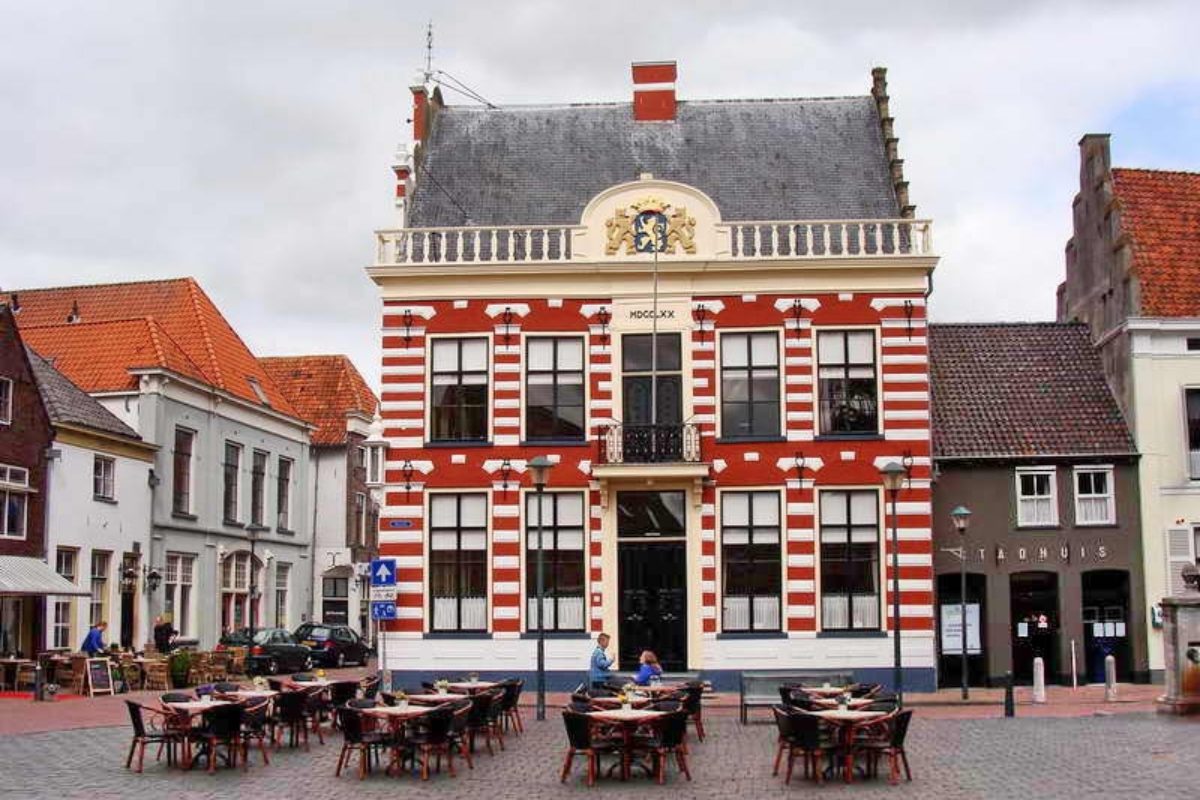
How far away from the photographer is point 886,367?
30.9 m

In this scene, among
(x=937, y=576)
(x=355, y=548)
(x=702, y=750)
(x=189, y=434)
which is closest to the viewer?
(x=702, y=750)

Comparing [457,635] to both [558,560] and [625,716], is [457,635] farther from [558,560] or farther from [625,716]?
[625,716]

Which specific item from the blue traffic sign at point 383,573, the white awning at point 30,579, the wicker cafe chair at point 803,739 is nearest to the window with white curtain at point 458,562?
the blue traffic sign at point 383,573

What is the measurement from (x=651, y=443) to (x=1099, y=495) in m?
11.5

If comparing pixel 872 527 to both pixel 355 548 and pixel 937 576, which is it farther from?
pixel 355 548

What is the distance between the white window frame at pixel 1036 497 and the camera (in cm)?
3450

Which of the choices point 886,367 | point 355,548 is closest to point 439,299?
point 886,367

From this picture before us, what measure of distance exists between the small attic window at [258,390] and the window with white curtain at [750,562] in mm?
22753

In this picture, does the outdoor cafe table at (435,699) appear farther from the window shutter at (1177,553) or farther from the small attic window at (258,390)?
the small attic window at (258,390)

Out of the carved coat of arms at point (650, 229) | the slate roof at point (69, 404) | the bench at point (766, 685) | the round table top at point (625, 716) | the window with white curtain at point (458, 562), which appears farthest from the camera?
the slate roof at point (69, 404)

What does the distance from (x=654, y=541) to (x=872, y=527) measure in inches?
180

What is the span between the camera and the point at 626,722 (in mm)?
17719

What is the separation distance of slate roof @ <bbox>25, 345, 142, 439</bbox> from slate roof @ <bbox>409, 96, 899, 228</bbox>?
11115 mm

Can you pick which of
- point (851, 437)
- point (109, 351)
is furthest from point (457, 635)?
point (109, 351)
